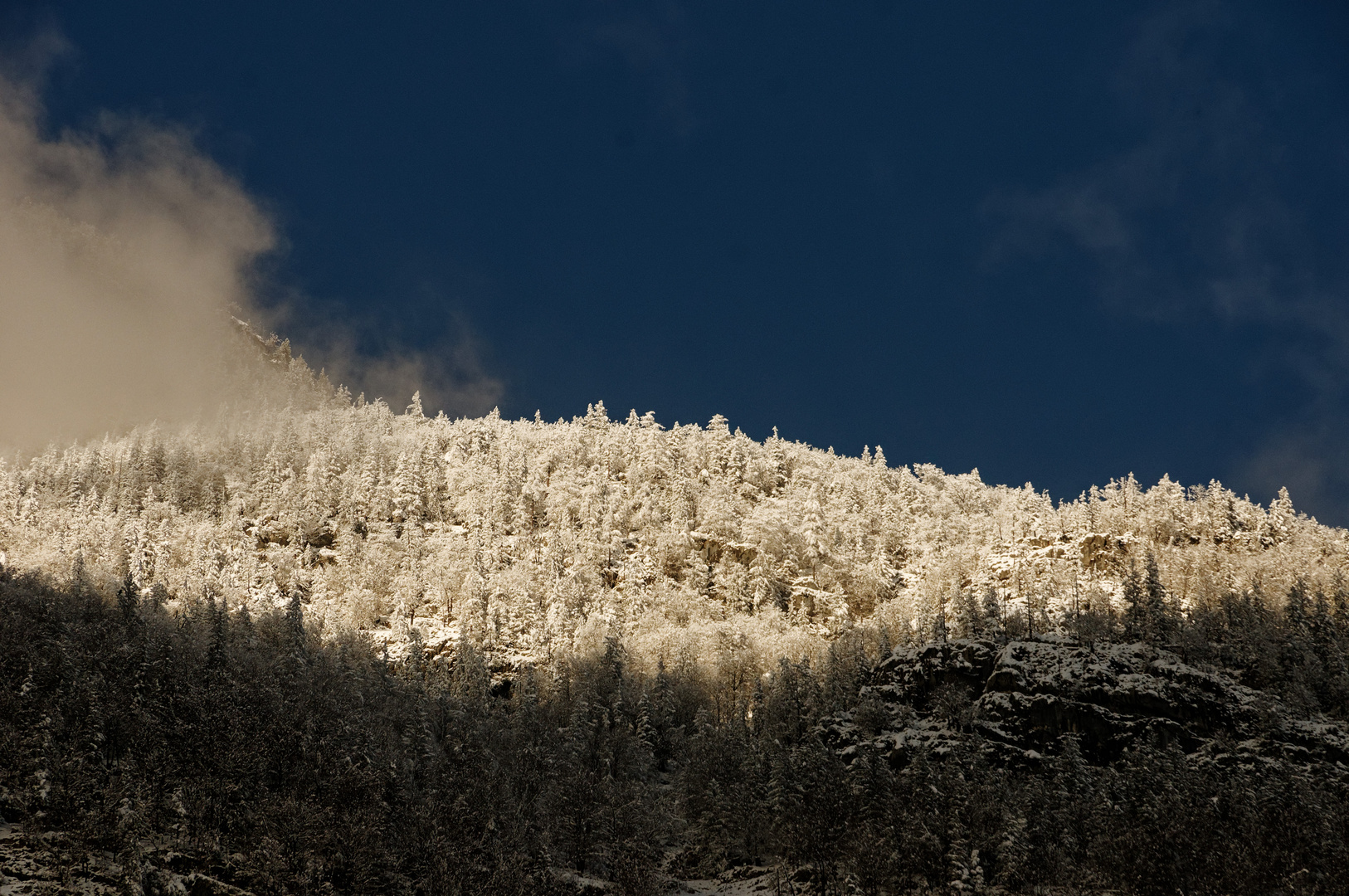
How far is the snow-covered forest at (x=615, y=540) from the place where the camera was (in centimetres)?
12338

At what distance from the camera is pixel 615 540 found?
498 ft

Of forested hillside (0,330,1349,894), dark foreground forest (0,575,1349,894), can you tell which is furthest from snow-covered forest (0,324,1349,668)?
dark foreground forest (0,575,1349,894)

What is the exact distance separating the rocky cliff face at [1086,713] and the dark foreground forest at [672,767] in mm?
240

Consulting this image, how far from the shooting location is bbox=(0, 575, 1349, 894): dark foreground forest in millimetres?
49812

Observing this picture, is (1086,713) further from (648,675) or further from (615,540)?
(615,540)

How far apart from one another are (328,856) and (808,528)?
111208mm

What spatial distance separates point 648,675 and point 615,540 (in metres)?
40.5

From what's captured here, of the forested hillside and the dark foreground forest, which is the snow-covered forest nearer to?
the forested hillside

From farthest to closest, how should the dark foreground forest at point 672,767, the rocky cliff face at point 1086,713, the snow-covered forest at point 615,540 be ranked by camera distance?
1. the snow-covered forest at point 615,540
2. the rocky cliff face at point 1086,713
3. the dark foreground forest at point 672,767

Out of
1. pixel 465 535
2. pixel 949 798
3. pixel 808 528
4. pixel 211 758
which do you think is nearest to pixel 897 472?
pixel 808 528

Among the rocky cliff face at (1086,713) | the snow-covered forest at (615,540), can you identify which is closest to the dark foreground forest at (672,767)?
the rocky cliff face at (1086,713)

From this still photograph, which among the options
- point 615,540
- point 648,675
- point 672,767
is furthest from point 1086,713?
point 615,540

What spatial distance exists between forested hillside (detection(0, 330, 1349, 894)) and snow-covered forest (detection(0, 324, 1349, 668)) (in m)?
0.86

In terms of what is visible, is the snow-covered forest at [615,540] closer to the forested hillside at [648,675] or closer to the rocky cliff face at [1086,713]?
the forested hillside at [648,675]
